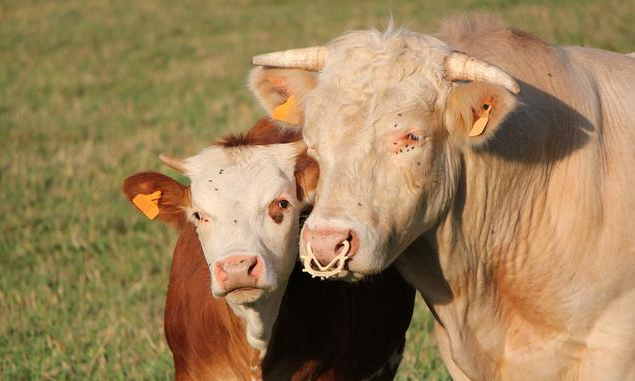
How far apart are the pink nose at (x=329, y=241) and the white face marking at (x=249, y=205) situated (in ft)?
1.91

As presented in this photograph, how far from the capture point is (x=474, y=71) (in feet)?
16.7

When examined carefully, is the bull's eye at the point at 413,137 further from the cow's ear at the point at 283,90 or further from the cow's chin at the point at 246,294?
the cow's chin at the point at 246,294

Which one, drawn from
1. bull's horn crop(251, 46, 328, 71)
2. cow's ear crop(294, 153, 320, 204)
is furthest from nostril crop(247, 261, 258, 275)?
bull's horn crop(251, 46, 328, 71)

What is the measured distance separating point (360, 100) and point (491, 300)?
123cm

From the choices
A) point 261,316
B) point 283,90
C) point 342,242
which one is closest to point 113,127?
point 283,90

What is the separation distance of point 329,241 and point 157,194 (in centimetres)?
154

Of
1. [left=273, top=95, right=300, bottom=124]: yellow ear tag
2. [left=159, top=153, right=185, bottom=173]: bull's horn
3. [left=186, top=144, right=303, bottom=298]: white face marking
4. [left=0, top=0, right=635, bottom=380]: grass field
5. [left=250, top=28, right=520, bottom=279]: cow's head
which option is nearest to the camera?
[left=250, top=28, right=520, bottom=279]: cow's head

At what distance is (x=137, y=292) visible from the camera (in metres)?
8.93

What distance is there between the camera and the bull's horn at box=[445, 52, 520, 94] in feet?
16.4

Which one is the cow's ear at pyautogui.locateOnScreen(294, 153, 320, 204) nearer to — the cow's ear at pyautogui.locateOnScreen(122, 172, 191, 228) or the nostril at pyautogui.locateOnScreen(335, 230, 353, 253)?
the cow's ear at pyautogui.locateOnScreen(122, 172, 191, 228)

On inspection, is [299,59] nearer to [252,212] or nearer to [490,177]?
[252,212]

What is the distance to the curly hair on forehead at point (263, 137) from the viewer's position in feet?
19.8

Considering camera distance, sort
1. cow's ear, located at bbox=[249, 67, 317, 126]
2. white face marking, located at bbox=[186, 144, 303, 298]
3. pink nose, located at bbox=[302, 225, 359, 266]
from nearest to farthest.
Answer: pink nose, located at bbox=[302, 225, 359, 266]
white face marking, located at bbox=[186, 144, 303, 298]
cow's ear, located at bbox=[249, 67, 317, 126]

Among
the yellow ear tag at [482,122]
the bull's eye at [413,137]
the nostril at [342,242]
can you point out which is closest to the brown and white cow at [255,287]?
the nostril at [342,242]
